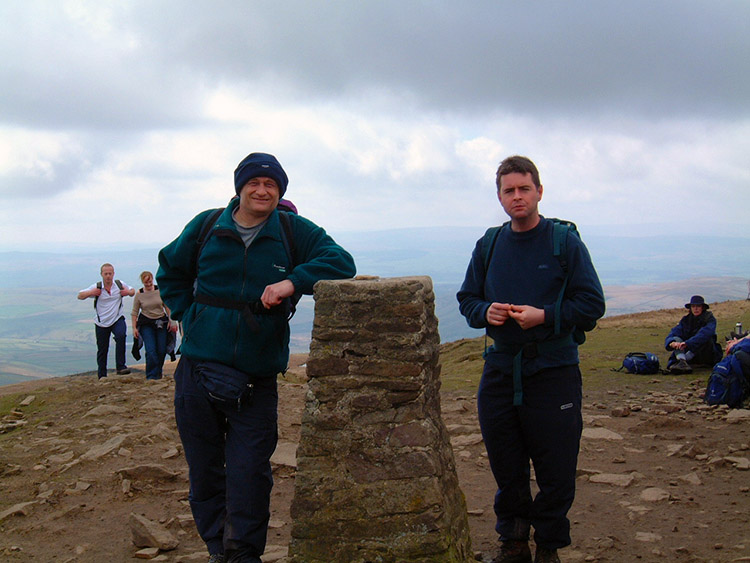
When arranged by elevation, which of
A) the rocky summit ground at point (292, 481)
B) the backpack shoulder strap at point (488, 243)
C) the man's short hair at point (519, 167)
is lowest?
the rocky summit ground at point (292, 481)

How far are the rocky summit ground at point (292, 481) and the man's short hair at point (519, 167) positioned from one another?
295 cm

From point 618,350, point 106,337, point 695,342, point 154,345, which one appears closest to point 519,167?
point 695,342

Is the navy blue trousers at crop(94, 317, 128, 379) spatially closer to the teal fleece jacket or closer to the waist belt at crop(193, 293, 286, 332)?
the teal fleece jacket

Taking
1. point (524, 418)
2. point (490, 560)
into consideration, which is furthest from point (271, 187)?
point (490, 560)

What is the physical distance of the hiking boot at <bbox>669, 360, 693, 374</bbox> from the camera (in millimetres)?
12891

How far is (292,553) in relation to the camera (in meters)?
4.47

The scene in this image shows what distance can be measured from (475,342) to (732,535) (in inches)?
590

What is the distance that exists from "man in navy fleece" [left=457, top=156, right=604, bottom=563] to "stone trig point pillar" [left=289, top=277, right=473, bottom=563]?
0.60 meters

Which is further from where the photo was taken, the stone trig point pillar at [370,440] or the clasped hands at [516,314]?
the clasped hands at [516,314]

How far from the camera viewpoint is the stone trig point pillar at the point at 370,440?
4.37 m

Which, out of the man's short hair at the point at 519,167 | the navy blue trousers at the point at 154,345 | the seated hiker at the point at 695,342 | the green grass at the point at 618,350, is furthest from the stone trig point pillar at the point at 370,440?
the seated hiker at the point at 695,342

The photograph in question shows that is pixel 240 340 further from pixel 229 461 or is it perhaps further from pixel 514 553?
pixel 514 553

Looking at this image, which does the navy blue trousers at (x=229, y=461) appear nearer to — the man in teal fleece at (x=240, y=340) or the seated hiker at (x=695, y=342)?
the man in teal fleece at (x=240, y=340)

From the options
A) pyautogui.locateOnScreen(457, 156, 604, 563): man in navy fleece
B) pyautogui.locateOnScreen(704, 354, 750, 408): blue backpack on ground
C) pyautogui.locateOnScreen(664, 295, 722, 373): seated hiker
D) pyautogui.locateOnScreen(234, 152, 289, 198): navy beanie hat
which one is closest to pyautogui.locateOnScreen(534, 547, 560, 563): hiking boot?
pyautogui.locateOnScreen(457, 156, 604, 563): man in navy fleece
